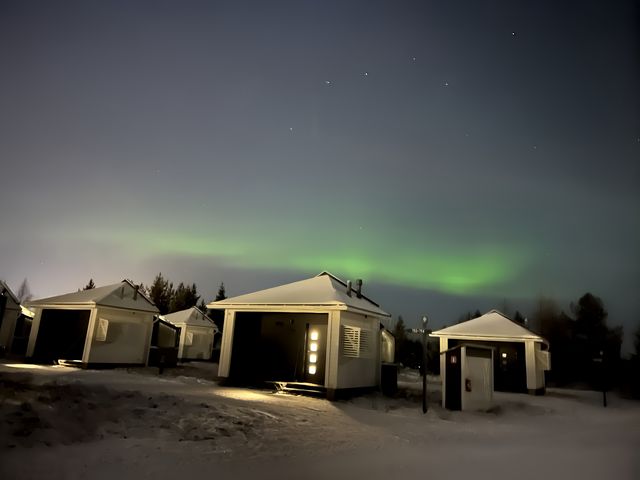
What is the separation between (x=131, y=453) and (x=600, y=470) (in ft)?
21.0

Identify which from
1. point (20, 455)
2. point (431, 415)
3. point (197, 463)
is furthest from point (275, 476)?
point (431, 415)

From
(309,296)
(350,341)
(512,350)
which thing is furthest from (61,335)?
(512,350)

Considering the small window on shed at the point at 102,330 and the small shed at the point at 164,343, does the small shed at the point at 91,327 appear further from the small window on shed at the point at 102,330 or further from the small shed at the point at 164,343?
the small shed at the point at 164,343

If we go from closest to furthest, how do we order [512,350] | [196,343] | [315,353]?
[315,353] < [512,350] < [196,343]

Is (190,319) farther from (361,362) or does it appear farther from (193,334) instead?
(361,362)

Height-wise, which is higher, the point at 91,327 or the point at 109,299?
the point at 109,299

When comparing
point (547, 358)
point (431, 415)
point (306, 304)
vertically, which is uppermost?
point (306, 304)

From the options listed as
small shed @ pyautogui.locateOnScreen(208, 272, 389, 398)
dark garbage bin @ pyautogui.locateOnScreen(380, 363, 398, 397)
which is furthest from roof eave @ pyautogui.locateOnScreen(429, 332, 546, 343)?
small shed @ pyautogui.locateOnScreen(208, 272, 389, 398)

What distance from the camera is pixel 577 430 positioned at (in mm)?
11148

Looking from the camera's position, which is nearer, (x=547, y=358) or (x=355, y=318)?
(x=355, y=318)

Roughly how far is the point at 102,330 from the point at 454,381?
654 inches

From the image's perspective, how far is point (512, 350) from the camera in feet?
74.5

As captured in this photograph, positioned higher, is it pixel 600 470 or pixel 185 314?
pixel 185 314

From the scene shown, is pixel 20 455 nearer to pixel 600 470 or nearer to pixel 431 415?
pixel 600 470
